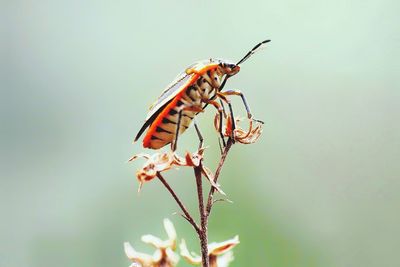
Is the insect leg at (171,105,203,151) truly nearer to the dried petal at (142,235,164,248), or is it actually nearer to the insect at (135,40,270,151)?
the insect at (135,40,270,151)

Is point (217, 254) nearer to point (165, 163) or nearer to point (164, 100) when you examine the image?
point (165, 163)

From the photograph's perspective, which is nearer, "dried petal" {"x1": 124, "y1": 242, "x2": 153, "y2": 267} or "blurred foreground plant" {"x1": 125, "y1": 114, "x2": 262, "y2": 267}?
"blurred foreground plant" {"x1": 125, "y1": 114, "x2": 262, "y2": 267}

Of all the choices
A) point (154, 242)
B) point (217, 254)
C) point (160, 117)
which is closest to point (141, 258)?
point (154, 242)

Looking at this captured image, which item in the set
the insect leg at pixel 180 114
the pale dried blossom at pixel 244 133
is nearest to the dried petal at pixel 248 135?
the pale dried blossom at pixel 244 133

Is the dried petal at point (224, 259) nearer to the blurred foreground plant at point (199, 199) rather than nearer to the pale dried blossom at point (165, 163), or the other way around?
the blurred foreground plant at point (199, 199)

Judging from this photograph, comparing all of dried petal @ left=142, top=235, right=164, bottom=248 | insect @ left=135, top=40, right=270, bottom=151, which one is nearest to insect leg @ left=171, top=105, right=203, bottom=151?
insect @ left=135, top=40, right=270, bottom=151
